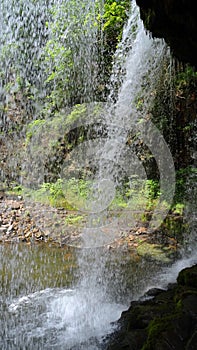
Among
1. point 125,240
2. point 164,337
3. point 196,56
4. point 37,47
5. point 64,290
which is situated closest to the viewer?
point 164,337

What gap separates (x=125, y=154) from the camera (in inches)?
326

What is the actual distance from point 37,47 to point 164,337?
9388mm

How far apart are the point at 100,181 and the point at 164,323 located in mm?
6493

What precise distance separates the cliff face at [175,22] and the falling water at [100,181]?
9.02 feet

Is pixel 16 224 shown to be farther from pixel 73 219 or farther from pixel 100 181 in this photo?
pixel 100 181

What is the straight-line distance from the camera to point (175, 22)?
118 inches

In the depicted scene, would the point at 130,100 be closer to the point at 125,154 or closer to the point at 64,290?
the point at 125,154

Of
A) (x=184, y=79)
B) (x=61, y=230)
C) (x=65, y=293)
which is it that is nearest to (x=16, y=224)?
(x=61, y=230)

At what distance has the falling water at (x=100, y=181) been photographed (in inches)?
136

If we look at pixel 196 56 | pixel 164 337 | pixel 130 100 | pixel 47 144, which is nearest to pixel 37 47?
pixel 47 144

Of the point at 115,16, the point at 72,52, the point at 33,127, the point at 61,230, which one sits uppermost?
the point at 115,16

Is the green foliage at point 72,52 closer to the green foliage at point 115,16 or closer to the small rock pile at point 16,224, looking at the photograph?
the green foliage at point 115,16

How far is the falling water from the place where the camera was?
3.44 metres

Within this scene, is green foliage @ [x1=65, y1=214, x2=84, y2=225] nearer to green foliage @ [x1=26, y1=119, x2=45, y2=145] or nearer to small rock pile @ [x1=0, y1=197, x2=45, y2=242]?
small rock pile @ [x1=0, y1=197, x2=45, y2=242]
